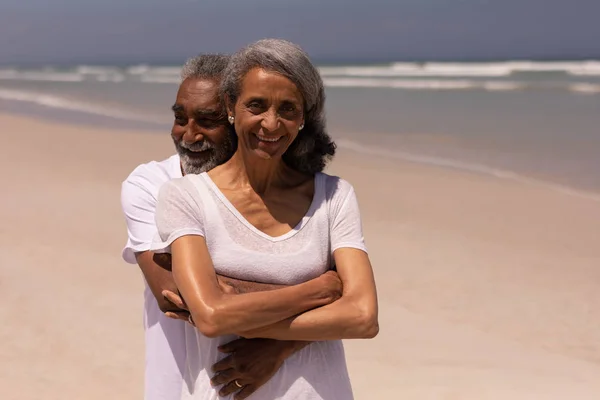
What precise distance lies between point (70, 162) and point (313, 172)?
1048 centimetres

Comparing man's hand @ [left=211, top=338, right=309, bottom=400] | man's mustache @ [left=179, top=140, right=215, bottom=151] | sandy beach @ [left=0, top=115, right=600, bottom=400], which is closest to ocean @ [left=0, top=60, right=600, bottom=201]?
sandy beach @ [left=0, top=115, right=600, bottom=400]

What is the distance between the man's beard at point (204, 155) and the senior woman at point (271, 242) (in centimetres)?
20

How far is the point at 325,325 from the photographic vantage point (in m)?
2.65

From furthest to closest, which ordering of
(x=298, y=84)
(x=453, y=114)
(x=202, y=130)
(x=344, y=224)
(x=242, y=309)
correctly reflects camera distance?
(x=453, y=114)
(x=202, y=130)
(x=344, y=224)
(x=298, y=84)
(x=242, y=309)

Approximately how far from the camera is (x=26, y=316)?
21.6ft

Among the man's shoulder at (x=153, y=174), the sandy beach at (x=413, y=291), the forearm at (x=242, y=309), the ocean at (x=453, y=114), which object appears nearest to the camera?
the forearm at (x=242, y=309)

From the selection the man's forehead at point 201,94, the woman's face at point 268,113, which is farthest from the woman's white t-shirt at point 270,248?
the man's forehead at point 201,94

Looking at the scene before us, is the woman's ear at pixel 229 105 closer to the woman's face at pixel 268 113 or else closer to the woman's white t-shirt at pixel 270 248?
the woman's face at pixel 268 113

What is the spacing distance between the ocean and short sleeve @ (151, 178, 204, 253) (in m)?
8.15

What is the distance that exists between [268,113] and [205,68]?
0.57 meters

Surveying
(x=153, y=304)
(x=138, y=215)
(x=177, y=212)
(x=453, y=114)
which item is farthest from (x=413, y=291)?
(x=453, y=114)

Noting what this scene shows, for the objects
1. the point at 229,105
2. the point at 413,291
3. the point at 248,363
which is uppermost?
the point at 229,105

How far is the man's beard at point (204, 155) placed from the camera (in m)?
3.05

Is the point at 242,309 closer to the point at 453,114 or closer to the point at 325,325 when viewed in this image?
the point at 325,325
